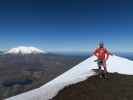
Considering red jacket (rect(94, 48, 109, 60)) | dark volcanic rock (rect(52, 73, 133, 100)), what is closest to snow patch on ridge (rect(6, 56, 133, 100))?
dark volcanic rock (rect(52, 73, 133, 100))

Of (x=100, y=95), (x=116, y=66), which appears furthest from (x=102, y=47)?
(x=116, y=66)

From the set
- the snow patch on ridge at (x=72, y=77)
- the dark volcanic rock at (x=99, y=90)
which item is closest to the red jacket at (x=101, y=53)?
the dark volcanic rock at (x=99, y=90)

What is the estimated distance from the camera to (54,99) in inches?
829

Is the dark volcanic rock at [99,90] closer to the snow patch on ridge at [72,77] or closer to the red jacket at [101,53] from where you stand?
the snow patch on ridge at [72,77]

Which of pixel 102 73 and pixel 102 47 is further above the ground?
pixel 102 47

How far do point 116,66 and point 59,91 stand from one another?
17.4 metres

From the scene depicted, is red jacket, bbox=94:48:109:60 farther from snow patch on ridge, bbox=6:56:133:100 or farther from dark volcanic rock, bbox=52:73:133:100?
snow patch on ridge, bbox=6:56:133:100

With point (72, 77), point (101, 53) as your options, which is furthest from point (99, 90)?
point (72, 77)

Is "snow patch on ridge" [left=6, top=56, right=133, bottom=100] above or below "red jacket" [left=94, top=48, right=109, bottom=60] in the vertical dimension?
below

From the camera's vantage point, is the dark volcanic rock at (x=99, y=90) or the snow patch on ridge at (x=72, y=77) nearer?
the dark volcanic rock at (x=99, y=90)

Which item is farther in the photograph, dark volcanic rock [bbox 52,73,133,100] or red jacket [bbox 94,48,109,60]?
red jacket [bbox 94,48,109,60]

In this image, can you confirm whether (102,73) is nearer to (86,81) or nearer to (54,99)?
(86,81)

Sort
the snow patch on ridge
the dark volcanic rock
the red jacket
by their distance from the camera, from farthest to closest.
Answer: the red jacket → the snow patch on ridge → the dark volcanic rock

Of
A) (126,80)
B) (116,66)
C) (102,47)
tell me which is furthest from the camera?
(116,66)
